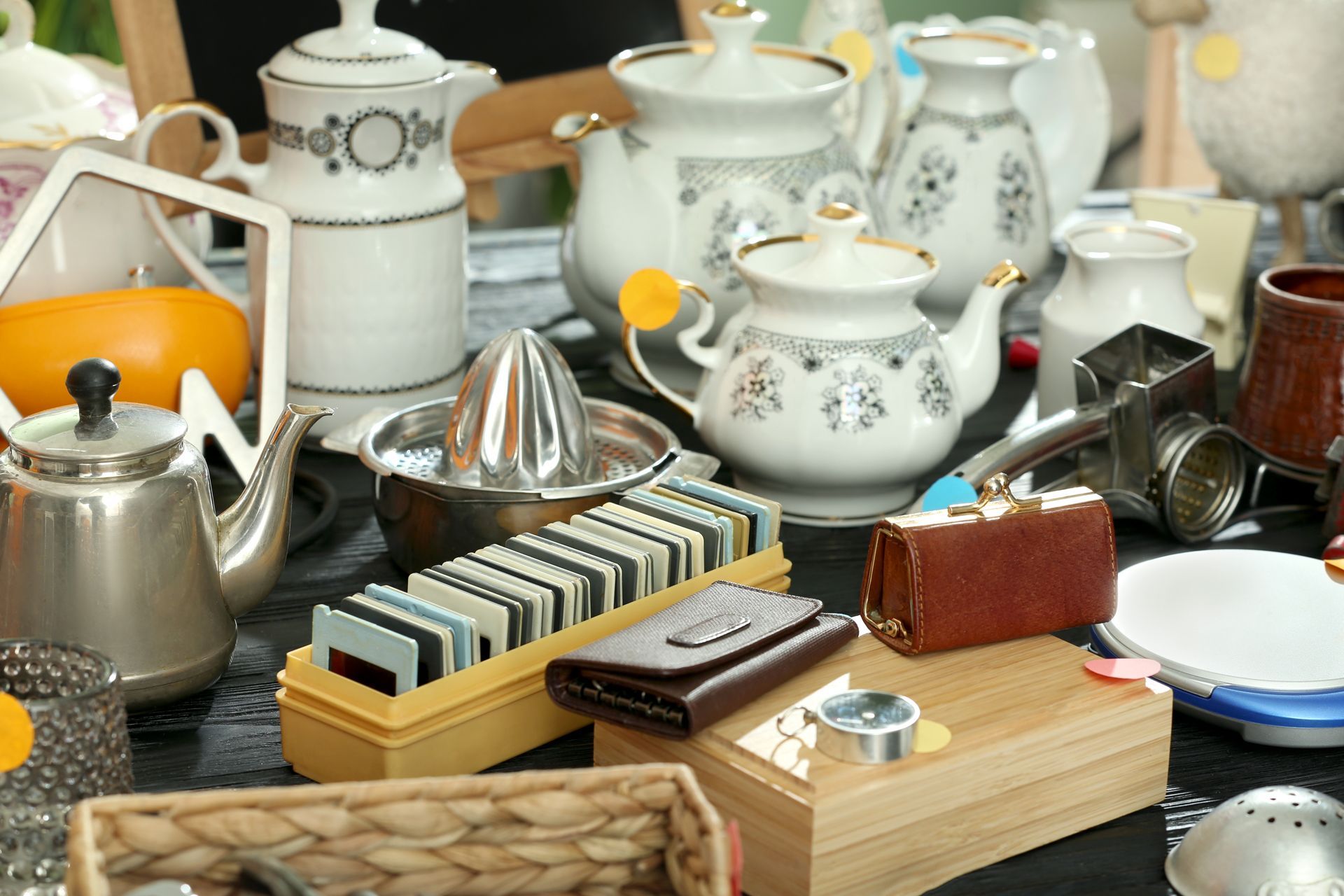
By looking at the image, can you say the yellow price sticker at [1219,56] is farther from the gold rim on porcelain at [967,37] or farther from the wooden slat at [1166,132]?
the wooden slat at [1166,132]

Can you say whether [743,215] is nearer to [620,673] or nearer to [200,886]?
[620,673]

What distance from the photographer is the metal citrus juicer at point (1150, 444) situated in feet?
2.32

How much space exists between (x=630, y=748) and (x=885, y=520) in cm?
13

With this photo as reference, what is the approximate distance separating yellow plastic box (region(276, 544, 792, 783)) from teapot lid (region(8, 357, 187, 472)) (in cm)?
9

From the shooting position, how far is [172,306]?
2.32 feet

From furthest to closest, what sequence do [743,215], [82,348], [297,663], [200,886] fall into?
1. [743,215]
2. [82,348]
3. [297,663]
4. [200,886]

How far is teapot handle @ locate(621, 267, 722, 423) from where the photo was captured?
74 centimetres

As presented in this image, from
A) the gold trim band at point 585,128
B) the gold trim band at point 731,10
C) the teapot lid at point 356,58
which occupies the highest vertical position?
the gold trim band at point 731,10

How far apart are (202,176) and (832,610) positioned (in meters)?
0.40

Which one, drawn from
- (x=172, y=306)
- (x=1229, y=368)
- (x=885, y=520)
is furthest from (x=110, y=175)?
(x=1229, y=368)

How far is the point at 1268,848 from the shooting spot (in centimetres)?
45

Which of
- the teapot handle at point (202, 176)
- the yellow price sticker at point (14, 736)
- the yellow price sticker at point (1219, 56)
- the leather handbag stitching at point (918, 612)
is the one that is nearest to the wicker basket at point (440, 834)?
A: the yellow price sticker at point (14, 736)

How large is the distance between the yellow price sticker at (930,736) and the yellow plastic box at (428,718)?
13cm

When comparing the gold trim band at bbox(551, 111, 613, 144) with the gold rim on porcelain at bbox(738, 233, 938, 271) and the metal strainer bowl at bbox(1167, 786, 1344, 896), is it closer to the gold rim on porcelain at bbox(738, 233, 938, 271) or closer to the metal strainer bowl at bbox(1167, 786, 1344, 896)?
the gold rim on porcelain at bbox(738, 233, 938, 271)
